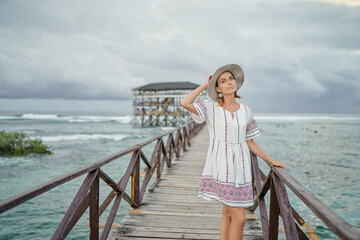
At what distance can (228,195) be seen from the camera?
83.3 inches

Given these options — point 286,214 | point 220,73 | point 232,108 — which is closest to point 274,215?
point 286,214

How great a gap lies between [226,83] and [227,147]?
0.60 meters

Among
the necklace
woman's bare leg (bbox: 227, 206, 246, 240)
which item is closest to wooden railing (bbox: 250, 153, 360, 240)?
woman's bare leg (bbox: 227, 206, 246, 240)

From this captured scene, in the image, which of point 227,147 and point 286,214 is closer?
point 286,214

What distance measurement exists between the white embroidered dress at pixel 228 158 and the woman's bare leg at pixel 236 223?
0.11m

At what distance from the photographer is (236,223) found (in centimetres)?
218

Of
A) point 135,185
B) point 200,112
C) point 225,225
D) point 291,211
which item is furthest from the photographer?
point 135,185

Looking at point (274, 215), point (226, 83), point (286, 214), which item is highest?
point (226, 83)

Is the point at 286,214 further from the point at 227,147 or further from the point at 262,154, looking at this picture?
the point at 227,147

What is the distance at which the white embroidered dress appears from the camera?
212 cm

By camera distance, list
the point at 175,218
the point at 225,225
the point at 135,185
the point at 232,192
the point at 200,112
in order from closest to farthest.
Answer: the point at 232,192
the point at 200,112
the point at 225,225
the point at 175,218
the point at 135,185

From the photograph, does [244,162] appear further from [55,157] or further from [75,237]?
[55,157]

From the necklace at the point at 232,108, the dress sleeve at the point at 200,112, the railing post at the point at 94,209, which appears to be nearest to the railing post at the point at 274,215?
the necklace at the point at 232,108

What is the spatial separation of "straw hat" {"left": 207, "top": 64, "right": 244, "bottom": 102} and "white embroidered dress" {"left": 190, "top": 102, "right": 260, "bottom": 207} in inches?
5.7
